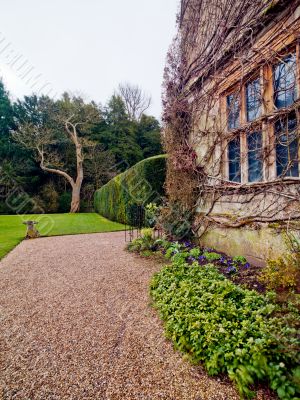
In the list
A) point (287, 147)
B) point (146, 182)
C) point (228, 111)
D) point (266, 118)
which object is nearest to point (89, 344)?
point (287, 147)

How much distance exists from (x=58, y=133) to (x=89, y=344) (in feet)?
77.5

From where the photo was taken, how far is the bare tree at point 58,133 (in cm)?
1991

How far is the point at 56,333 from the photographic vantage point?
2.17 metres

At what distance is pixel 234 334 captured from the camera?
168cm

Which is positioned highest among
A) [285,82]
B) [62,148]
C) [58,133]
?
[58,133]

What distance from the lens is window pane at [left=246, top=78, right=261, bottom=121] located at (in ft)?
11.1

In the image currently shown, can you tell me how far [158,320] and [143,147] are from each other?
24.4 meters

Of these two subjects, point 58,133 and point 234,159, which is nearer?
point 234,159

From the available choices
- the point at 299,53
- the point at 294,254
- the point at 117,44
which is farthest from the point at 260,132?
the point at 117,44

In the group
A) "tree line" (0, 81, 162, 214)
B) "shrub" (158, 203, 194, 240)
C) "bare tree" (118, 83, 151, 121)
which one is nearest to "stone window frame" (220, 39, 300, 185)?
"shrub" (158, 203, 194, 240)

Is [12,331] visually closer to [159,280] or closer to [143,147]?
[159,280]

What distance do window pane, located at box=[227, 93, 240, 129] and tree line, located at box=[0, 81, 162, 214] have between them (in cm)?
1852

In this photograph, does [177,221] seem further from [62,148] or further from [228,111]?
[62,148]

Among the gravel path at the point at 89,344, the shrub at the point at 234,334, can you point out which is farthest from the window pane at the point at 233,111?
the gravel path at the point at 89,344
